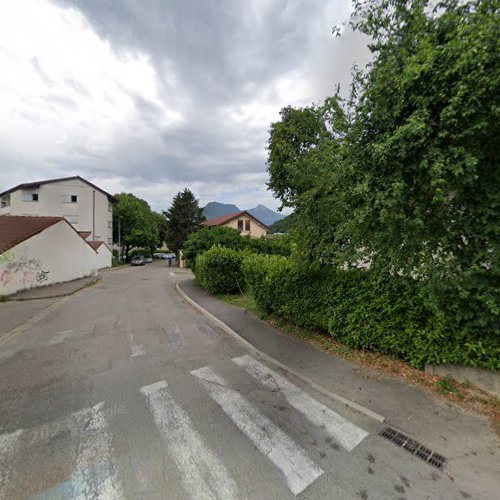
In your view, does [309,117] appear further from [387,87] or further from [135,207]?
[135,207]

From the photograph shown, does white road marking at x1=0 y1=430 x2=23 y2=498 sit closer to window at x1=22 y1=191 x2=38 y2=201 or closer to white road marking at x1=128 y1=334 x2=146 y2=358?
white road marking at x1=128 y1=334 x2=146 y2=358

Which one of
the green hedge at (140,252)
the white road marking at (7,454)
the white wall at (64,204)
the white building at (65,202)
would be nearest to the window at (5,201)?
the white building at (65,202)

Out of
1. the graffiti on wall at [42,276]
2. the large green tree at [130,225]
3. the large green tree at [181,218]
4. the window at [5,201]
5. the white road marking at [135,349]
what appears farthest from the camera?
the large green tree at [130,225]

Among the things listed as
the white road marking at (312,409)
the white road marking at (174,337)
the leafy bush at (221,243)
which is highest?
the leafy bush at (221,243)

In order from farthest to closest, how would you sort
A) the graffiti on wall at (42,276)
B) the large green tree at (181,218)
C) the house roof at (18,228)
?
the large green tree at (181,218), the graffiti on wall at (42,276), the house roof at (18,228)

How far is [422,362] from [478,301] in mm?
1406

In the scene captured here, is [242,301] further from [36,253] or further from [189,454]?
[36,253]

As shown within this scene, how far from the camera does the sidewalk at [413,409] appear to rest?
2.49 meters

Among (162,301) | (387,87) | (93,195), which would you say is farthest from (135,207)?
(387,87)

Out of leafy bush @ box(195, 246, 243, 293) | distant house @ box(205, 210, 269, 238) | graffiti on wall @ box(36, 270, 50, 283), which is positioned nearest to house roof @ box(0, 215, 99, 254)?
graffiti on wall @ box(36, 270, 50, 283)

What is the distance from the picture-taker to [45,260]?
14.6 metres

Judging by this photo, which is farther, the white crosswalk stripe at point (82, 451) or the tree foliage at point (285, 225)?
the tree foliage at point (285, 225)

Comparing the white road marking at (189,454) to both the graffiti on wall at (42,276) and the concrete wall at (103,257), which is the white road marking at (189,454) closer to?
the graffiti on wall at (42,276)

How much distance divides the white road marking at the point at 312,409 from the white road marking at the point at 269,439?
1.72ft
